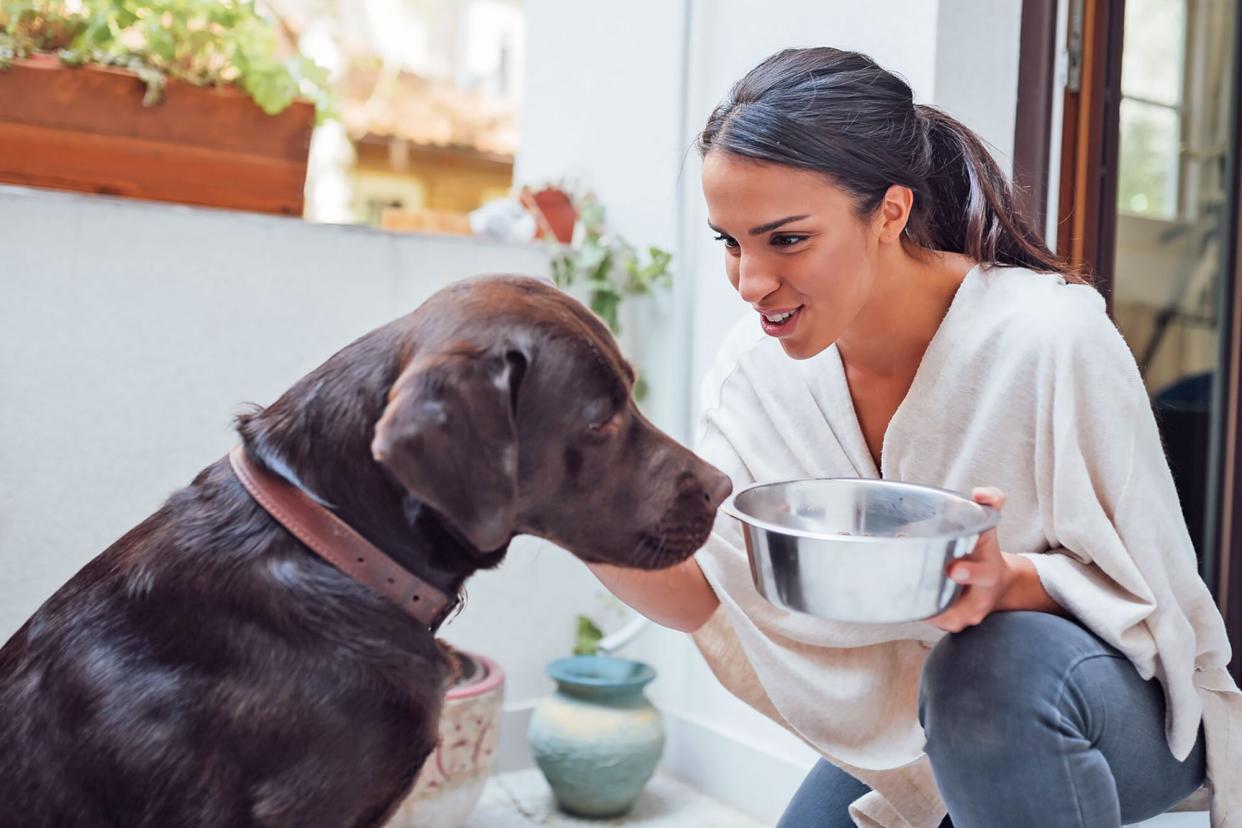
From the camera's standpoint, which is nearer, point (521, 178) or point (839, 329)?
point (839, 329)

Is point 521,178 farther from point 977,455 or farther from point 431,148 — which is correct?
point 431,148

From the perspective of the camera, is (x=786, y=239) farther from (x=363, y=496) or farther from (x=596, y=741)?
(x=596, y=741)

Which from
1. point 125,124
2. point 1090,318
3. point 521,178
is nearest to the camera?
point 1090,318

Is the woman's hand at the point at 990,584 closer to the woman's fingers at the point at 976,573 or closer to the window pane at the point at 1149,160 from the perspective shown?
the woman's fingers at the point at 976,573

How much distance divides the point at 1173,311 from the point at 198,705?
11.8 ft

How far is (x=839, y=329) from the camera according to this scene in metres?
1.40

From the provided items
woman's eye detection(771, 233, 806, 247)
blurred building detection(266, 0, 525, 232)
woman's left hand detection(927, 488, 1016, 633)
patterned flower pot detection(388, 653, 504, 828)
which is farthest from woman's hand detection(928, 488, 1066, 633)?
blurred building detection(266, 0, 525, 232)

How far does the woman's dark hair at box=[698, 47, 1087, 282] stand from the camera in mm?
1340

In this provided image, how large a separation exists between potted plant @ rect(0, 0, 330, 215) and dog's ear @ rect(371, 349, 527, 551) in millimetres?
1463

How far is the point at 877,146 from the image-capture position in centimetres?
138

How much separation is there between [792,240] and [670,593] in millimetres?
540

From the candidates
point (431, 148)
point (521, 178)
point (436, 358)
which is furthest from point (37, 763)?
point (431, 148)

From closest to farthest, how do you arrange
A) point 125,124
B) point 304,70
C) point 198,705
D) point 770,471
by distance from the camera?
point 198,705 < point 770,471 < point 125,124 < point 304,70

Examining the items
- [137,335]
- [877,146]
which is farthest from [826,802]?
[137,335]
